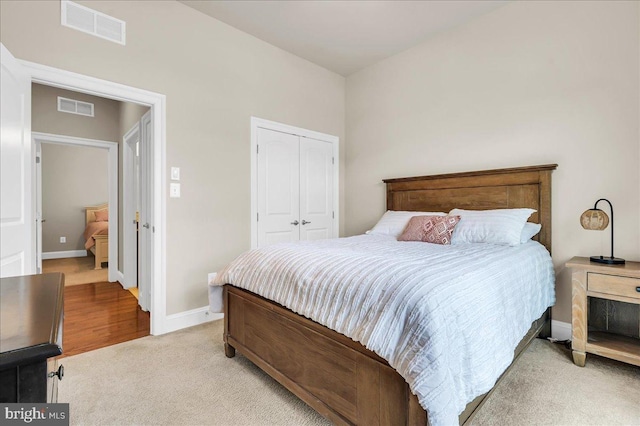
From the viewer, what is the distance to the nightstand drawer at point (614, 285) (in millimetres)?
1897

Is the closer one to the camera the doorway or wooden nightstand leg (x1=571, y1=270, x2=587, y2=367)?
the doorway

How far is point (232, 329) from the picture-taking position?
2.17 metres

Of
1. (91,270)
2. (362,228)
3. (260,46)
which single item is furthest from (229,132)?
(91,270)

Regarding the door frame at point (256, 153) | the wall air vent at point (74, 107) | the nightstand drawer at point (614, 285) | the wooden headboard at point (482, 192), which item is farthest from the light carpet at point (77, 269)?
the nightstand drawer at point (614, 285)

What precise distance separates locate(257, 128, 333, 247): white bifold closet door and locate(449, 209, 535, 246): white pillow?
74.5 inches

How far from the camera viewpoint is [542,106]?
266 centimetres

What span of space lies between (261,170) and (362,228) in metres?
1.58

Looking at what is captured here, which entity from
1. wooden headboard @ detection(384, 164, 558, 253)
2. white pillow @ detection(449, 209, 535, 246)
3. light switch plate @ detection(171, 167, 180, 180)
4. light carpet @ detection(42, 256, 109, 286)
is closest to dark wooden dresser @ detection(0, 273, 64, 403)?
light switch plate @ detection(171, 167, 180, 180)

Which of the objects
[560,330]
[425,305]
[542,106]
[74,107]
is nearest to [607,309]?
[560,330]

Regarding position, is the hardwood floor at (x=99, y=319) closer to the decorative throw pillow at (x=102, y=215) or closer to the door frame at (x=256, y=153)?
the door frame at (x=256, y=153)

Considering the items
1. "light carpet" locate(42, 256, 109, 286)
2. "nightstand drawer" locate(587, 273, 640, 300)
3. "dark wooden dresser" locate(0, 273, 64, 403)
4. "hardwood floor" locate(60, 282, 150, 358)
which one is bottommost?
"hardwood floor" locate(60, 282, 150, 358)

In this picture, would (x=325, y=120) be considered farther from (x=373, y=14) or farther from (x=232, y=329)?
A: (x=232, y=329)

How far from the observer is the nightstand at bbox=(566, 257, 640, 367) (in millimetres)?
1929

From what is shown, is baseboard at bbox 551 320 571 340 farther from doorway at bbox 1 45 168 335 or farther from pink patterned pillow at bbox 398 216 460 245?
doorway at bbox 1 45 168 335
